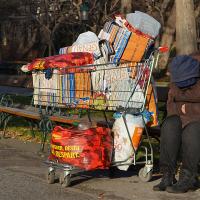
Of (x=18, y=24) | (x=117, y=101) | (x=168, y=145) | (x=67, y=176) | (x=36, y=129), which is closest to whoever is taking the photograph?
(x=168, y=145)

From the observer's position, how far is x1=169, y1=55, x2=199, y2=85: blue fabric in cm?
663

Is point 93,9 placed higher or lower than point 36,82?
higher

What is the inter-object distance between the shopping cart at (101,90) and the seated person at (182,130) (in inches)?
18.0

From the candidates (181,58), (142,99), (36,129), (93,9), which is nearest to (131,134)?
(142,99)

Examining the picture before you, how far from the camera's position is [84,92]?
7.76 meters

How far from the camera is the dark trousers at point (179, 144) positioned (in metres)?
6.45

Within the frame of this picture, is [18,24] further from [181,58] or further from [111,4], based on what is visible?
[181,58]

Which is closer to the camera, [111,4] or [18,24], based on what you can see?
[111,4]

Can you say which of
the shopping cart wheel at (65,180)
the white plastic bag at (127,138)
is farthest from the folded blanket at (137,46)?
the shopping cart wheel at (65,180)

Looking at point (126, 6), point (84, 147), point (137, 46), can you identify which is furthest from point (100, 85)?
point (126, 6)

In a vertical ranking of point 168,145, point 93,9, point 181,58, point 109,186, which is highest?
point 93,9

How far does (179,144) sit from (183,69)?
0.82m

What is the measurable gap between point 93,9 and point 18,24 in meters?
9.56

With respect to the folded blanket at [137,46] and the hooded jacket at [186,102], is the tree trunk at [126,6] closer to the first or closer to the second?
the folded blanket at [137,46]
